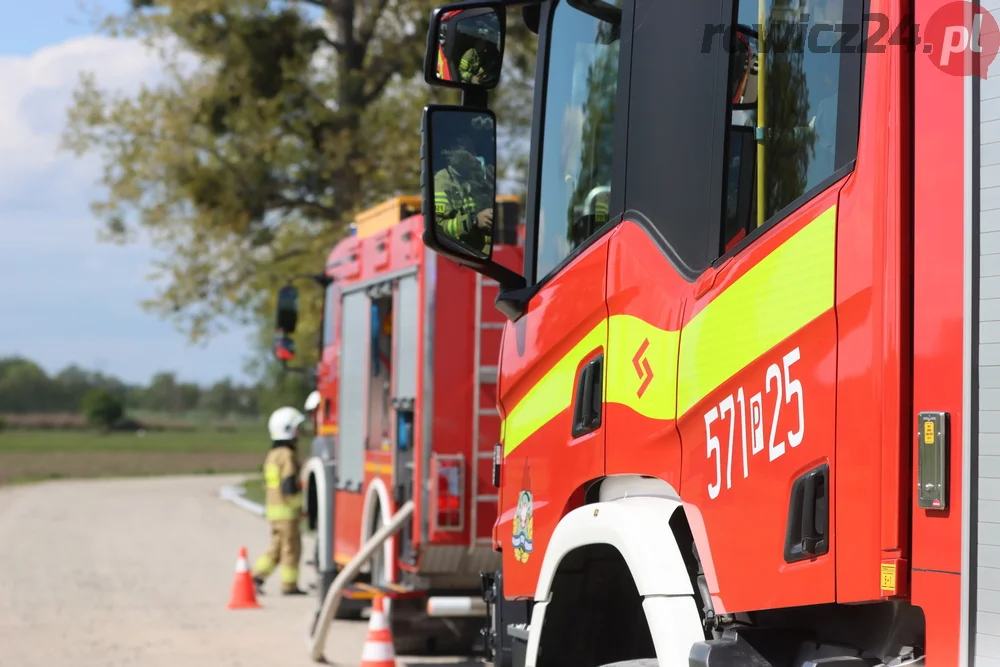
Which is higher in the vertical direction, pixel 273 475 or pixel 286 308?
pixel 286 308

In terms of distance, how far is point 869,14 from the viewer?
2871mm

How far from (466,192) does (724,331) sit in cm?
120

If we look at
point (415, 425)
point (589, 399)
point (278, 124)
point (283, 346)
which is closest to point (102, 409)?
point (278, 124)

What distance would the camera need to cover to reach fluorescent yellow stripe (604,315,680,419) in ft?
11.5

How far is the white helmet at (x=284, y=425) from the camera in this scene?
1415 centimetres

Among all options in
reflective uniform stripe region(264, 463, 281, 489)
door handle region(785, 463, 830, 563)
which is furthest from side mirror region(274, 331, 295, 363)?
door handle region(785, 463, 830, 563)

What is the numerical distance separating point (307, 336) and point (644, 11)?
20.2 m

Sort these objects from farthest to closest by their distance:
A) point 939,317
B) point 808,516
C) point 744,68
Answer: point 744,68 → point 808,516 → point 939,317

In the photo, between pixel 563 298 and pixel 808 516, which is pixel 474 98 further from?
pixel 808 516

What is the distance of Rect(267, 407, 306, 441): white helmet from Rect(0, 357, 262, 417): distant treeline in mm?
99939

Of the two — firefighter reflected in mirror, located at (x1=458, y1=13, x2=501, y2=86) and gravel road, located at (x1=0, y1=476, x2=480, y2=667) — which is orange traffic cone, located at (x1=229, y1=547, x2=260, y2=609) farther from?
firefighter reflected in mirror, located at (x1=458, y1=13, x2=501, y2=86)

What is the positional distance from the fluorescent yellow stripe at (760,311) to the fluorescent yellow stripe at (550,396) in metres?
0.59

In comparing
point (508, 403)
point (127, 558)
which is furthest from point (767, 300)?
point (127, 558)

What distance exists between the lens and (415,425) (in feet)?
30.4
